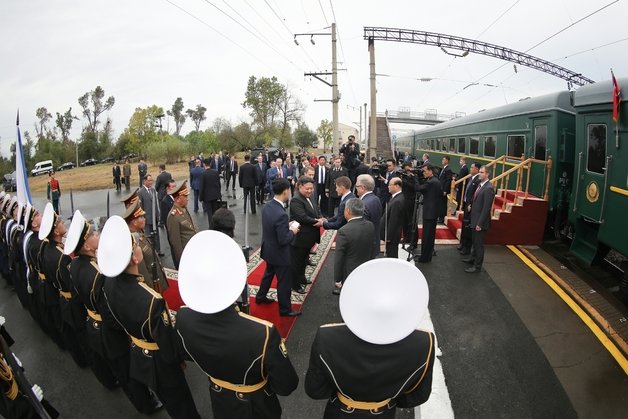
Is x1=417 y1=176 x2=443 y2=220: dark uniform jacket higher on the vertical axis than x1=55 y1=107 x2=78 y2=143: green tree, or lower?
lower

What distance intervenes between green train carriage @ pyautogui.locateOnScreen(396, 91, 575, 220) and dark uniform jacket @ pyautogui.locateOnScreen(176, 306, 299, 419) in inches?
314

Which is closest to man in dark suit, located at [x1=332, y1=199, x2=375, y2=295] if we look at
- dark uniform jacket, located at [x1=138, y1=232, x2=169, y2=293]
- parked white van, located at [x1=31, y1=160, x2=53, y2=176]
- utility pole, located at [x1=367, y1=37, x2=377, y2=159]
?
dark uniform jacket, located at [x1=138, y1=232, x2=169, y2=293]

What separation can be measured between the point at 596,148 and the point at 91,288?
7.70m

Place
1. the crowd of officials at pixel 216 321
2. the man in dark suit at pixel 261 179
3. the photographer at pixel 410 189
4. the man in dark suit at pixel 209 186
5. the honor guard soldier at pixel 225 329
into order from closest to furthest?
the crowd of officials at pixel 216 321 < the honor guard soldier at pixel 225 329 < the photographer at pixel 410 189 < the man in dark suit at pixel 209 186 < the man in dark suit at pixel 261 179

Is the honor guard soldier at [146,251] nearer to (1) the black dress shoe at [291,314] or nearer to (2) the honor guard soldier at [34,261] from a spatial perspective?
(2) the honor guard soldier at [34,261]

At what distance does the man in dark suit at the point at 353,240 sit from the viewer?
14.7 feet

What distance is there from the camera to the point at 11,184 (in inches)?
1024

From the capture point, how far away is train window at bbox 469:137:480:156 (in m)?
13.0

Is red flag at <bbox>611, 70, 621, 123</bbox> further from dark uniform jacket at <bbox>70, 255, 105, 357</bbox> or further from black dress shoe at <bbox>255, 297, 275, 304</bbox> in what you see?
dark uniform jacket at <bbox>70, 255, 105, 357</bbox>

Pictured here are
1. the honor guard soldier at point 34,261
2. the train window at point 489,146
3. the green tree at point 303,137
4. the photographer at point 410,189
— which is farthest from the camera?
the green tree at point 303,137

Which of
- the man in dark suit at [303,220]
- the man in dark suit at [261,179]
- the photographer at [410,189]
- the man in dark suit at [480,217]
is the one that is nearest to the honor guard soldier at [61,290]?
the man in dark suit at [303,220]

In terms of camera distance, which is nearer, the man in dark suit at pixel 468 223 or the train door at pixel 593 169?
the train door at pixel 593 169

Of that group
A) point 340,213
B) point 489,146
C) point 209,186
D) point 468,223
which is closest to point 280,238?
point 340,213

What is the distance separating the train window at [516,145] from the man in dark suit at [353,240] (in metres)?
7.24
